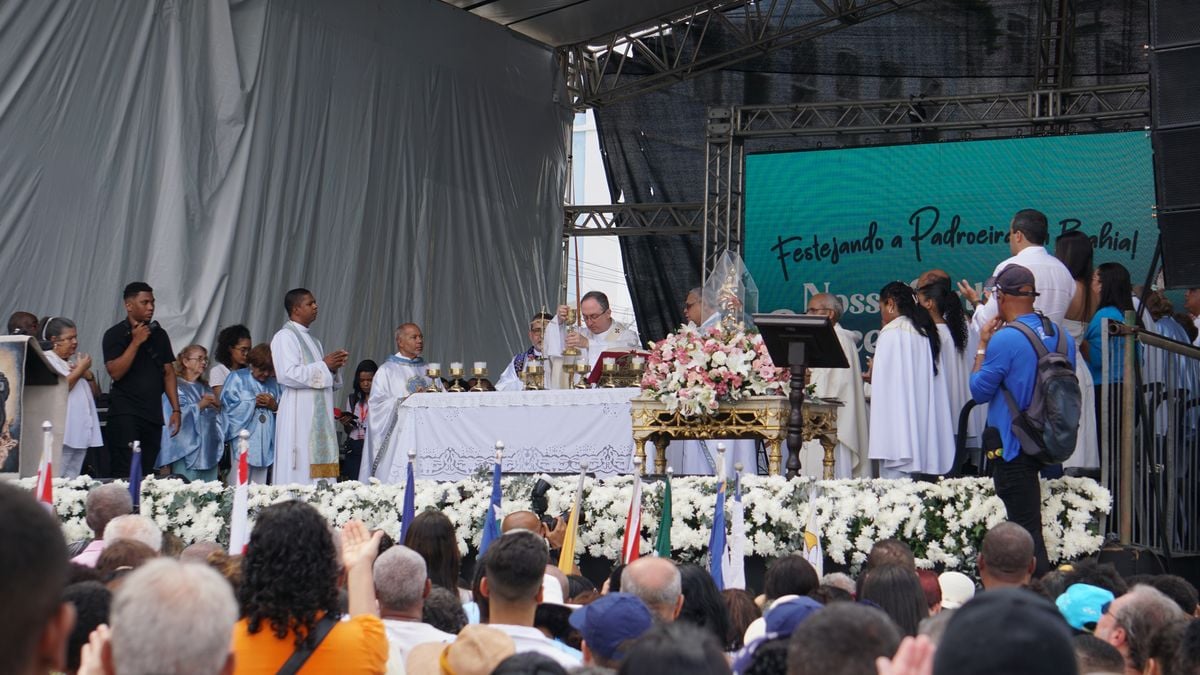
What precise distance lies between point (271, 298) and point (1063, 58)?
9.69 metres

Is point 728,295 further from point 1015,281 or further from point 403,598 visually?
point 403,598

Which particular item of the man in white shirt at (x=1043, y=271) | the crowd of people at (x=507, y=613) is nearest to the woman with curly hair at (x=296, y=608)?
the crowd of people at (x=507, y=613)

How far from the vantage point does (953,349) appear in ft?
34.2

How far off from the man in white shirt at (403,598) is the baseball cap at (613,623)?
0.77 metres

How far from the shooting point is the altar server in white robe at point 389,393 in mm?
13016

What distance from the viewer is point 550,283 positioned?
20.4 m

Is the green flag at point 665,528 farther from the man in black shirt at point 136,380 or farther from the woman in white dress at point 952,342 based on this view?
the man in black shirt at point 136,380

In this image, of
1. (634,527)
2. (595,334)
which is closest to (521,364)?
(595,334)

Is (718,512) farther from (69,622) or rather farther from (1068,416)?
(69,622)

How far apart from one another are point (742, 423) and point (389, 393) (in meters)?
4.63

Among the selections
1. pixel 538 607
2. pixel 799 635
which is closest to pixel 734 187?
pixel 538 607

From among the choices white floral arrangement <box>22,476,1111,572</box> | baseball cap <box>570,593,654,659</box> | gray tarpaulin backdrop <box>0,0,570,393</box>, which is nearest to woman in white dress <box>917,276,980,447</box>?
white floral arrangement <box>22,476,1111,572</box>

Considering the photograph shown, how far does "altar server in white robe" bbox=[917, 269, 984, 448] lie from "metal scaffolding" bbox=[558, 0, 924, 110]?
8.28 meters

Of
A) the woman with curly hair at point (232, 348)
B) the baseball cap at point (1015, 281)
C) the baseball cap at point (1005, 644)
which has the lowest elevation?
the baseball cap at point (1005, 644)
